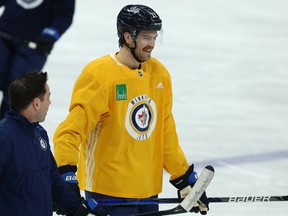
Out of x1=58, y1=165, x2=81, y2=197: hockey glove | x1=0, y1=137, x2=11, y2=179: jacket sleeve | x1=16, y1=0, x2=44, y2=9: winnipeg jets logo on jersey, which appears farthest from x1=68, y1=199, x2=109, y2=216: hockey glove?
x1=16, y1=0, x2=44, y2=9: winnipeg jets logo on jersey

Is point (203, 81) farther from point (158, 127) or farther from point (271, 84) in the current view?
point (158, 127)

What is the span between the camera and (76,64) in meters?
9.36

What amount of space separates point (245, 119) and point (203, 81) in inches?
42.9

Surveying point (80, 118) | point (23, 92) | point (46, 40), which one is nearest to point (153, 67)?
point (80, 118)

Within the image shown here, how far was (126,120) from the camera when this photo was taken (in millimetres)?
4957

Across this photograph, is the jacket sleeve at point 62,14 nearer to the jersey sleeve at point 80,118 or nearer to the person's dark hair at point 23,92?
the jersey sleeve at point 80,118

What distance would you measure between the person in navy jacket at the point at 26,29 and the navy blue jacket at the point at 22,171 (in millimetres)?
2377

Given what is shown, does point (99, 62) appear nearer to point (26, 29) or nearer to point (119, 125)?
point (119, 125)

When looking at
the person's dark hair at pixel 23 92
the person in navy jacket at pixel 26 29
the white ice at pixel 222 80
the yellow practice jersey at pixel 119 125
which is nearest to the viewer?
the person's dark hair at pixel 23 92

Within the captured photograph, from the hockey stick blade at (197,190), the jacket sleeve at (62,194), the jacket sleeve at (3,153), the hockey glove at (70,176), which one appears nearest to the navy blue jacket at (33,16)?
the hockey glove at (70,176)

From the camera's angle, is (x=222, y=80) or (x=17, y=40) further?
(x=222, y=80)

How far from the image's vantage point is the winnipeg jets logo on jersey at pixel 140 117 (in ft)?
16.3

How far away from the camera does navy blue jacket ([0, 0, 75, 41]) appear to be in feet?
21.8

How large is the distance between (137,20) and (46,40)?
5.10 feet
